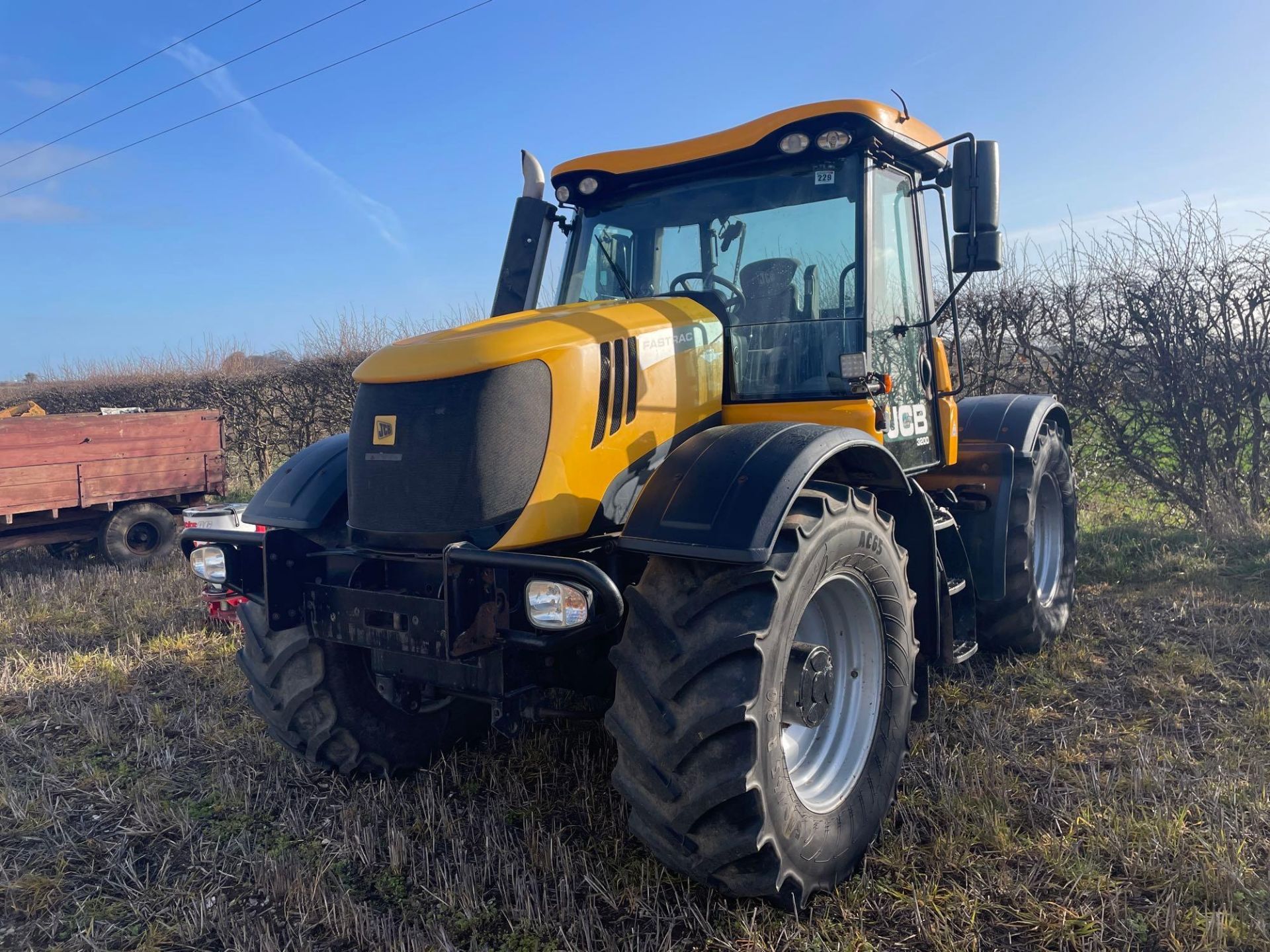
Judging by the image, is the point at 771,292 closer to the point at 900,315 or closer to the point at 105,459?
the point at 900,315

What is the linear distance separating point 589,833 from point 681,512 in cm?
132

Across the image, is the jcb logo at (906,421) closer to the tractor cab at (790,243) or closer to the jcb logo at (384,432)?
the tractor cab at (790,243)

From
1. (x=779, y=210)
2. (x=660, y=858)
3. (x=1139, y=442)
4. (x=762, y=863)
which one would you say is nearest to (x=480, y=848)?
(x=660, y=858)

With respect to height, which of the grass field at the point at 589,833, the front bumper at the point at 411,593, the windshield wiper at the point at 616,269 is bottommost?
the grass field at the point at 589,833

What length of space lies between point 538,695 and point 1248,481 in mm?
7077

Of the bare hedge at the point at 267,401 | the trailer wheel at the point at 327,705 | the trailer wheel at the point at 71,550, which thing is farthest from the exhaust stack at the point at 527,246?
the bare hedge at the point at 267,401

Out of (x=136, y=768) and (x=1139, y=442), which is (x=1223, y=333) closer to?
(x=1139, y=442)

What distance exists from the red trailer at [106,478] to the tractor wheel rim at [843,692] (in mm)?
7061

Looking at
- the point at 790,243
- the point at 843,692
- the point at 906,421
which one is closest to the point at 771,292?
the point at 790,243

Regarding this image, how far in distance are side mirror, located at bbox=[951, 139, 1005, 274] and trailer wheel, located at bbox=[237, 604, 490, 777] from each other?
266 centimetres

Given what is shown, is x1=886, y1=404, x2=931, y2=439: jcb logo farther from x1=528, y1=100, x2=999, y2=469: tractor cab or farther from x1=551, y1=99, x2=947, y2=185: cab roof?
x1=551, y1=99, x2=947, y2=185: cab roof

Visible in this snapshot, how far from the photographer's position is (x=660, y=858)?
255 centimetres

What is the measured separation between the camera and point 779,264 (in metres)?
3.61

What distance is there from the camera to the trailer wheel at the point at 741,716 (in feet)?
7.98
